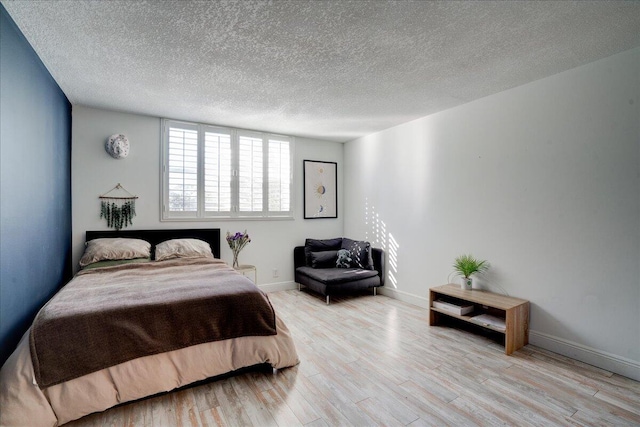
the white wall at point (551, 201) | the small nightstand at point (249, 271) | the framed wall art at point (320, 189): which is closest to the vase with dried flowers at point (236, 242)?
the small nightstand at point (249, 271)

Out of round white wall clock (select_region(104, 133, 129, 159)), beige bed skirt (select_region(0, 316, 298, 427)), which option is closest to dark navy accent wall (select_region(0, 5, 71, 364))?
beige bed skirt (select_region(0, 316, 298, 427))

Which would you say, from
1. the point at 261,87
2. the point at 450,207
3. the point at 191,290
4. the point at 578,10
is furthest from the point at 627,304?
the point at 261,87

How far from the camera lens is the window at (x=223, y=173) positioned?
13.9 feet

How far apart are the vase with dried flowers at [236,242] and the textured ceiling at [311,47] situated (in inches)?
70.3

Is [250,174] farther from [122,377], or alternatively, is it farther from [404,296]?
[122,377]

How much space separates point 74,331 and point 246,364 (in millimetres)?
1137

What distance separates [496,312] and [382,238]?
1.90 m

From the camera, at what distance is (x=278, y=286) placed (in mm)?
4961

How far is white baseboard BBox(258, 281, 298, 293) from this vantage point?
15.9ft

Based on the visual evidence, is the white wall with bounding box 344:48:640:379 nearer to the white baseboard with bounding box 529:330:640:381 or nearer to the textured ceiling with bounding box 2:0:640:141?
the white baseboard with bounding box 529:330:640:381

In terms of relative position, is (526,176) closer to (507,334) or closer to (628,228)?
(628,228)

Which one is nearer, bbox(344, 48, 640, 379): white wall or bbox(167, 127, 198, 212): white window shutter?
bbox(344, 48, 640, 379): white wall

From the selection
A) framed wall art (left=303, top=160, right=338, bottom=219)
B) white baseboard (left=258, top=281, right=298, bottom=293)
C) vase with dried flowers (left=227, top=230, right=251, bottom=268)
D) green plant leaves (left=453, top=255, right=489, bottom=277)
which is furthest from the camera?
framed wall art (left=303, top=160, right=338, bottom=219)

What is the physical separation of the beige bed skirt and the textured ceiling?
213 centimetres
